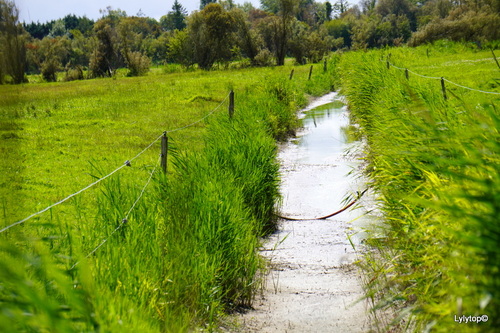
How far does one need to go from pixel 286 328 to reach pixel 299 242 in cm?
235

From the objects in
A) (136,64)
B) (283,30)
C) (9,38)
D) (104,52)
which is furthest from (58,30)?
(9,38)

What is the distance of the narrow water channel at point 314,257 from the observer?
4.65 metres

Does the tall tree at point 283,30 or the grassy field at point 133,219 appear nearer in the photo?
the grassy field at point 133,219

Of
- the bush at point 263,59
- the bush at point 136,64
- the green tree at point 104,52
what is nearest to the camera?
the bush at point 136,64

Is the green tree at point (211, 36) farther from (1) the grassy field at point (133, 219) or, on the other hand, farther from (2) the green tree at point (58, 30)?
(2) the green tree at point (58, 30)

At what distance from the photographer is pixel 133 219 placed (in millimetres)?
4340

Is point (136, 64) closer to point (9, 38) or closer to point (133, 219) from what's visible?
point (9, 38)

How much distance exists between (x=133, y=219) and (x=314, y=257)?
8.48 ft

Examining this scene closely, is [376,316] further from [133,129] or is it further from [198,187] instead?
[133,129]

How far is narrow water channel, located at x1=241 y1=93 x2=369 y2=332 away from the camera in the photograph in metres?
4.65

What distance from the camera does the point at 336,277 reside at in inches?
221

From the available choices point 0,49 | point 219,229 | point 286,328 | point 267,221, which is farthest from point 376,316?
point 0,49

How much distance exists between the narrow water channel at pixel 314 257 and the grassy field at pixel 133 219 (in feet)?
1.03
